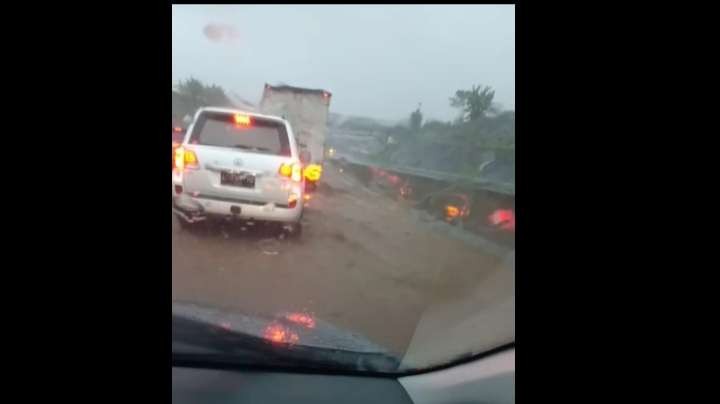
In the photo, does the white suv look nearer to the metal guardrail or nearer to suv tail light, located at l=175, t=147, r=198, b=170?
suv tail light, located at l=175, t=147, r=198, b=170

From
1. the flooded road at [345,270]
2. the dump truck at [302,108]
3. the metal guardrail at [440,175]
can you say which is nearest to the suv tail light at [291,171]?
the flooded road at [345,270]

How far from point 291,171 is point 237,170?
0.73m

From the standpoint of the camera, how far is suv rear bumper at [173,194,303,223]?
26.7 ft

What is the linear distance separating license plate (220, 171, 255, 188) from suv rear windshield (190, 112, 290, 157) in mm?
372

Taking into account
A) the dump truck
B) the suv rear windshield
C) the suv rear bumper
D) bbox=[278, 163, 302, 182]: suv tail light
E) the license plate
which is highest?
the dump truck

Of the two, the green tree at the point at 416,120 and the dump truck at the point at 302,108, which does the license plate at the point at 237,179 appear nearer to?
the green tree at the point at 416,120

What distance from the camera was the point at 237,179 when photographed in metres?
8.13

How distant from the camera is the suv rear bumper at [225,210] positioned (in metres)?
8.15

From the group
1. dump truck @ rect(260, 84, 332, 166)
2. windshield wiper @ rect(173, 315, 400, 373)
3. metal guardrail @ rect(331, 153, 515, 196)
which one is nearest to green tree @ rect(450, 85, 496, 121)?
metal guardrail @ rect(331, 153, 515, 196)

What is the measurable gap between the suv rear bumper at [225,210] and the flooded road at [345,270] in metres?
0.37
